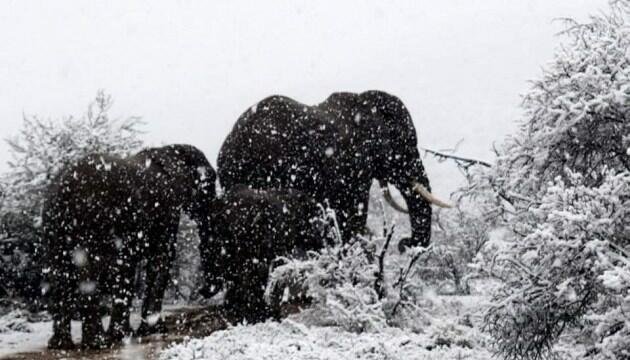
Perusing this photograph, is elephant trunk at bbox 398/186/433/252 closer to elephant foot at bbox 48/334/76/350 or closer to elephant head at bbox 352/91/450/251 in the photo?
elephant head at bbox 352/91/450/251

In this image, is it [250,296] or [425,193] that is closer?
[250,296]

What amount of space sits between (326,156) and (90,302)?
475cm

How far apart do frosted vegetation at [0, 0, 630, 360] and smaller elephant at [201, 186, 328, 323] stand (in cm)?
29

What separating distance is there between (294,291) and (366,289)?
3.15m

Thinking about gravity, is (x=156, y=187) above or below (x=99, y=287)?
above

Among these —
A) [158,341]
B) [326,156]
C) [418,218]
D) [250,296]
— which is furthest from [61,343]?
[418,218]

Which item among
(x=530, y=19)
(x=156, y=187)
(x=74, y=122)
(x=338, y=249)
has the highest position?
(x=530, y=19)

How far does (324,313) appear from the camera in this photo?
10539 millimetres

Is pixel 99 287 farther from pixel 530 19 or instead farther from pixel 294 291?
pixel 530 19

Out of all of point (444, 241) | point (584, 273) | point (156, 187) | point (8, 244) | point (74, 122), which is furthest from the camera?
point (444, 241)

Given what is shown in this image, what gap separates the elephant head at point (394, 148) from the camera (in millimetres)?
14109

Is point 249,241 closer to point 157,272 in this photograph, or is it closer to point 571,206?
point 157,272

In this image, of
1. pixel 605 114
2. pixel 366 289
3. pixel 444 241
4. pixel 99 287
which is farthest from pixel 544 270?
pixel 444 241

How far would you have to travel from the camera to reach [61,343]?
993cm
